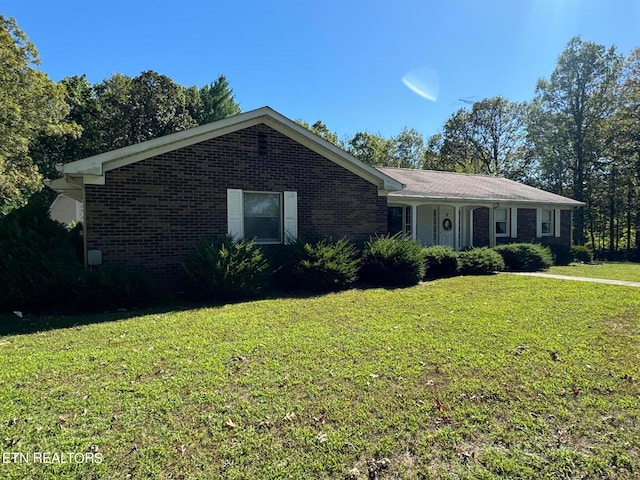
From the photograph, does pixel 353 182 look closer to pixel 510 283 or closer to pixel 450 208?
pixel 510 283

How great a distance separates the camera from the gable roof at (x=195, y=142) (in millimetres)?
8281

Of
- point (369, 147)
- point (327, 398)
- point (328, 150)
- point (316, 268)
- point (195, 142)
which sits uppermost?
point (369, 147)

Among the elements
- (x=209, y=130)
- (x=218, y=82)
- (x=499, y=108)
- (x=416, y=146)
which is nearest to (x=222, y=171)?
(x=209, y=130)

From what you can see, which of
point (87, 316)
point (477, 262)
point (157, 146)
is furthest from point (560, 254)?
point (87, 316)

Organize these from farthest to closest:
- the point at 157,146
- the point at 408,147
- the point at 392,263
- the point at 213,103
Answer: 1. the point at 408,147
2. the point at 213,103
3. the point at 392,263
4. the point at 157,146

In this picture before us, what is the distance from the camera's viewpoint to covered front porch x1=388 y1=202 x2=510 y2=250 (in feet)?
57.1

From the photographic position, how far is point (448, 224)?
59.0 feet

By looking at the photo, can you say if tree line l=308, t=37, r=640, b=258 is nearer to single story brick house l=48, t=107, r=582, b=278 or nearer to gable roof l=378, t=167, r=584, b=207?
gable roof l=378, t=167, r=584, b=207

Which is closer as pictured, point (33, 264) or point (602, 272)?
point (33, 264)

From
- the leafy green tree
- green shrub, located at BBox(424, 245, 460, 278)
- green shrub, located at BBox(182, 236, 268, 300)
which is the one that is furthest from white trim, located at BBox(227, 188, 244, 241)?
the leafy green tree

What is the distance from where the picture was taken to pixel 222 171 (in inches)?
385

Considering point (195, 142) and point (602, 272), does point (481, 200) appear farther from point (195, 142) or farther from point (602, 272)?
point (195, 142)

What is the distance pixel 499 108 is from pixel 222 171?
120 feet

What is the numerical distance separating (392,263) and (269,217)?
356cm
